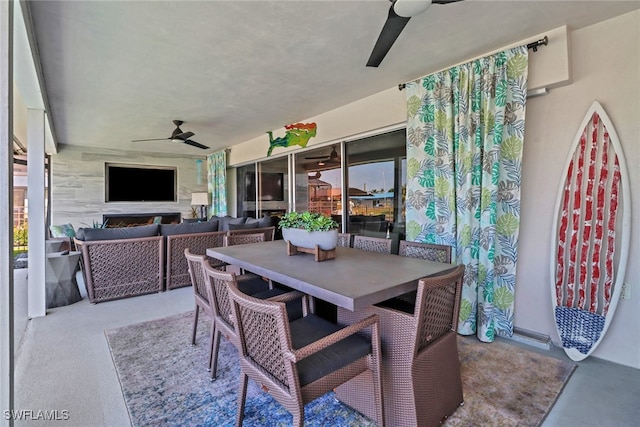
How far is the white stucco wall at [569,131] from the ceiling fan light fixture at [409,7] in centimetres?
143

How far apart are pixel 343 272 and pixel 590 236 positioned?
6.67 feet

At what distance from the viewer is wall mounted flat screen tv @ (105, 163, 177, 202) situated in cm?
707

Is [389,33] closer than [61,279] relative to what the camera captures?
Yes

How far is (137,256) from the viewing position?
12.6 ft

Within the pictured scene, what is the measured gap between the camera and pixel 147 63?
9.09 ft

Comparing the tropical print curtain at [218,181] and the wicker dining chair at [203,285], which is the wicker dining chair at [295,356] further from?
the tropical print curtain at [218,181]

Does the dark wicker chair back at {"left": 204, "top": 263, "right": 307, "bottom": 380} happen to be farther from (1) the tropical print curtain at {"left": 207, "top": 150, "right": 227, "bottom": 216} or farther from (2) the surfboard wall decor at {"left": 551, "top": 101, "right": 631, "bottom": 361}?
(1) the tropical print curtain at {"left": 207, "top": 150, "right": 227, "bottom": 216}

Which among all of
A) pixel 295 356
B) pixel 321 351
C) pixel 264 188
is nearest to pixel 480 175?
pixel 321 351

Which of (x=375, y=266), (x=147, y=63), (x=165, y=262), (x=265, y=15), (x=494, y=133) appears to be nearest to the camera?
(x=375, y=266)

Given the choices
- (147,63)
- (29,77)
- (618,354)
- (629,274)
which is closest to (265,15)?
(147,63)

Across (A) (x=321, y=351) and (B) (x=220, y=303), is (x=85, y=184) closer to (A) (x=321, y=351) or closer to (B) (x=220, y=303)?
(B) (x=220, y=303)

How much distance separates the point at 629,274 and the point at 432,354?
71.5 inches

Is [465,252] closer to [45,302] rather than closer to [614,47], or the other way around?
[614,47]
